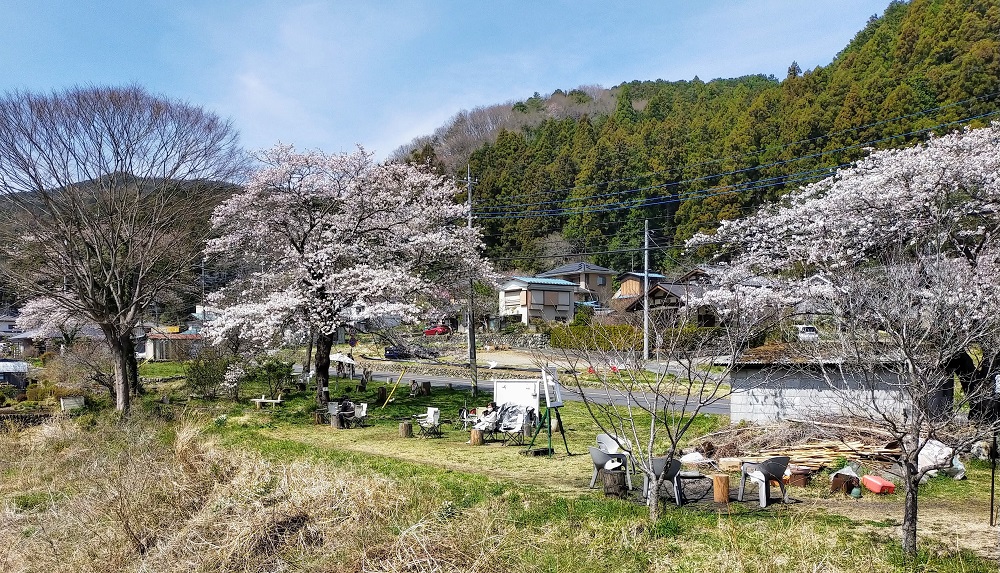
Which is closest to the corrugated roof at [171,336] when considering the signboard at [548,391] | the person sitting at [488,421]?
the person sitting at [488,421]

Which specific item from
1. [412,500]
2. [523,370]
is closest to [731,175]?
[523,370]

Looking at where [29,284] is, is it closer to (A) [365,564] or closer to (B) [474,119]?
(A) [365,564]

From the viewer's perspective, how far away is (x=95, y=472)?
10828 millimetres

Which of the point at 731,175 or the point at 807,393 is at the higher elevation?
the point at 731,175

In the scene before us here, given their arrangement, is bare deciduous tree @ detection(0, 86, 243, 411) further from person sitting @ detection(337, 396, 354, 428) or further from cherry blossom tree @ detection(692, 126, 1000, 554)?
cherry blossom tree @ detection(692, 126, 1000, 554)

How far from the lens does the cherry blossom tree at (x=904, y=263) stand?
9109mm

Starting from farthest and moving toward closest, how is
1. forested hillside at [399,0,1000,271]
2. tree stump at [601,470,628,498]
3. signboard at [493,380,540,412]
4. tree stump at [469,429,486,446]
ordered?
1. forested hillside at [399,0,1000,271]
2. signboard at [493,380,540,412]
3. tree stump at [469,429,486,446]
4. tree stump at [601,470,628,498]

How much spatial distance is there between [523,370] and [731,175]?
65.0 ft

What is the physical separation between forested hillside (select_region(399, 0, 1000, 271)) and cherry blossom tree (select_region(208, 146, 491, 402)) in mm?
8865

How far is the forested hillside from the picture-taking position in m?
33.2

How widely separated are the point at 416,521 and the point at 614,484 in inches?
104

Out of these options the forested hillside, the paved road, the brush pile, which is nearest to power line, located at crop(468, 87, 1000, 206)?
the forested hillside

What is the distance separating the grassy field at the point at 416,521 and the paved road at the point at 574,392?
15.7 feet

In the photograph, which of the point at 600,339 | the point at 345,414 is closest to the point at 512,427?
the point at 345,414
